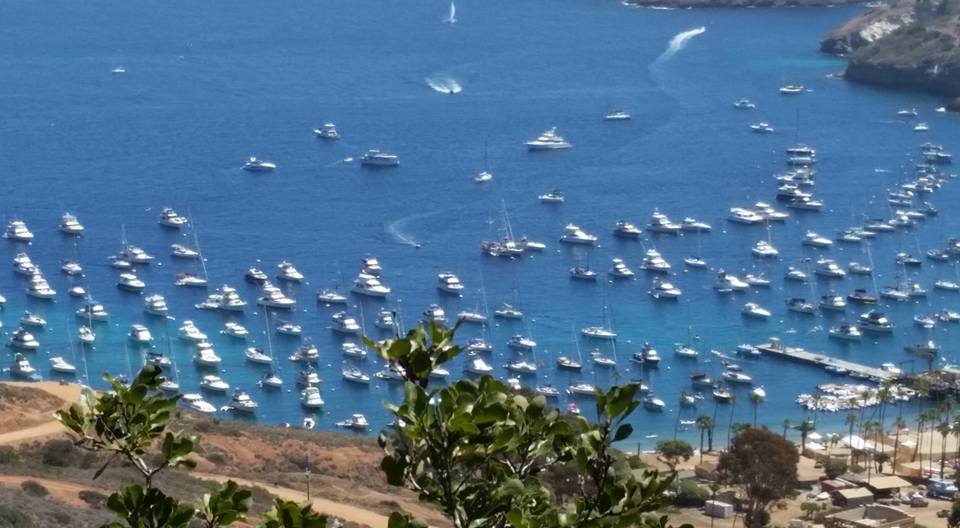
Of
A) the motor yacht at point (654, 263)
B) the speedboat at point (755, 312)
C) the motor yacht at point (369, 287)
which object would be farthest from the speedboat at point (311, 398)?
the motor yacht at point (654, 263)

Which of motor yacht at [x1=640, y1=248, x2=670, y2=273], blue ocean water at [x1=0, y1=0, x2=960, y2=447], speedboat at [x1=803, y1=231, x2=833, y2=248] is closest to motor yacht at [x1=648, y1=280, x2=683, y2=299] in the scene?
blue ocean water at [x1=0, y1=0, x2=960, y2=447]

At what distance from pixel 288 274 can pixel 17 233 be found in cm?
1361

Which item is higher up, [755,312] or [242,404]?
[242,404]

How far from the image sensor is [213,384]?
199 ft

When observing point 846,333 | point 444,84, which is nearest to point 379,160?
point 444,84

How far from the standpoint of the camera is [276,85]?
120562 mm

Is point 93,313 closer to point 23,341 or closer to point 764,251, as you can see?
point 23,341

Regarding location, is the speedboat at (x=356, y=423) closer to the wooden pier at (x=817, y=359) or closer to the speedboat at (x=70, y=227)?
the wooden pier at (x=817, y=359)

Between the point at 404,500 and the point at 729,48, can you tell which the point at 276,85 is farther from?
the point at 404,500

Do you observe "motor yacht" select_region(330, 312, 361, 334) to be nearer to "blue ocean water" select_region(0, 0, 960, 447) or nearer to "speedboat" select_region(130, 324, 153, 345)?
"blue ocean water" select_region(0, 0, 960, 447)

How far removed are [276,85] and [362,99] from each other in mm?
7809

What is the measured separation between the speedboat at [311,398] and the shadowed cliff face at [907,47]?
7268 centimetres

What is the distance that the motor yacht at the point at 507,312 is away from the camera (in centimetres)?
6919

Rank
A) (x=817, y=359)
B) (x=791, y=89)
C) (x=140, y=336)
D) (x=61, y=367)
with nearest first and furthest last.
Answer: (x=61, y=367) < (x=140, y=336) < (x=817, y=359) < (x=791, y=89)
